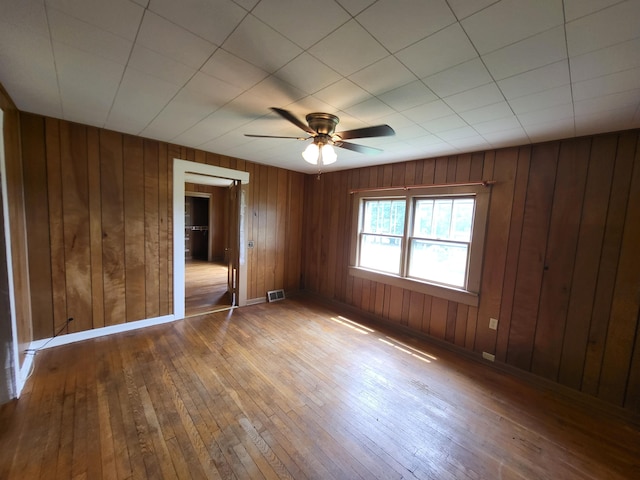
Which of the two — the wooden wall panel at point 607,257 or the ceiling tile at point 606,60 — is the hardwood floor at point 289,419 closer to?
the wooden wall panel at point 607,257

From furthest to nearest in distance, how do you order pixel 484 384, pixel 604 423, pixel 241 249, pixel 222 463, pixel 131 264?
pixel 241 249 < pixel 131 264 < pixel 484 384 < pixel 604 423 < pixel 222 463

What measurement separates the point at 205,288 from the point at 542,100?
5.52 m

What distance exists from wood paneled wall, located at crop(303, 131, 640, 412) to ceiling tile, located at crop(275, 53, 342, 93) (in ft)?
7.15

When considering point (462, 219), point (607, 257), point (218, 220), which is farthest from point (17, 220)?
point (218, 220)

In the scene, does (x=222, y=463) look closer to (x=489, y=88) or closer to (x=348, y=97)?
(x=348, y=97)

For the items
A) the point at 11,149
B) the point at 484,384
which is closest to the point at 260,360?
the point at 484,384

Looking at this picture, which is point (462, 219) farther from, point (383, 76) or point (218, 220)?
point (218, 220)

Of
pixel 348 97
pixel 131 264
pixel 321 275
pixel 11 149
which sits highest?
pixel 348 97

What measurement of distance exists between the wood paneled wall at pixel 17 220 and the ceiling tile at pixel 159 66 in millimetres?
1340

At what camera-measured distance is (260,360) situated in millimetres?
2660

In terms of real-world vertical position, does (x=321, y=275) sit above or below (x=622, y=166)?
below

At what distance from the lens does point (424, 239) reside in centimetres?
336

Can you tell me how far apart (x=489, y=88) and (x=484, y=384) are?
2584mm

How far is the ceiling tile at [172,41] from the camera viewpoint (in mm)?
1194
